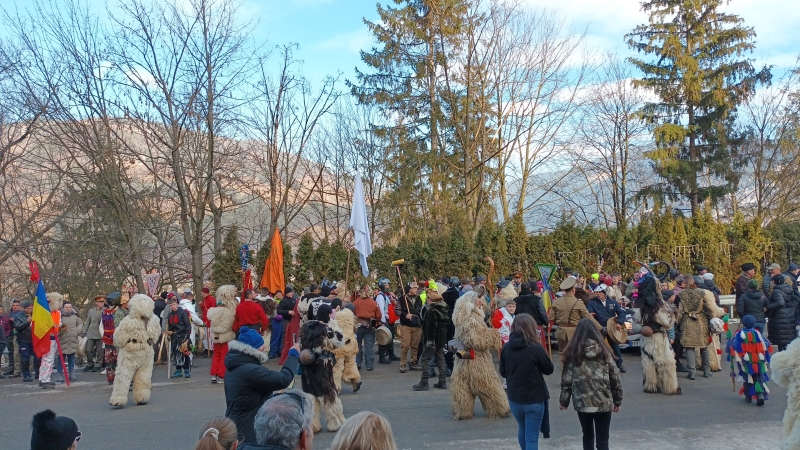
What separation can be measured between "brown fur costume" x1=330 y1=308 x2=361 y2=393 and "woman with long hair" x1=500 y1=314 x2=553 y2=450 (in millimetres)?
4084

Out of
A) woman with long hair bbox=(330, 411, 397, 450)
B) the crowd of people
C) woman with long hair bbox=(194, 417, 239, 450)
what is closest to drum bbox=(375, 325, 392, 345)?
the crowd of people

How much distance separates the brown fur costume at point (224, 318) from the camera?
43.3 feet

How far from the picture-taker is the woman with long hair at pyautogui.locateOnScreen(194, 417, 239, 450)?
13.2 ft

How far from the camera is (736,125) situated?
110 feet

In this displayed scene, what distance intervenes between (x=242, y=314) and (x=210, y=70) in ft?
39.1

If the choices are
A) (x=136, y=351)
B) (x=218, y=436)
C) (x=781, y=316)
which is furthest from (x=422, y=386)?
(x=218, y=436)

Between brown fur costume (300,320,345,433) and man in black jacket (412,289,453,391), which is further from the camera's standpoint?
man in black jacket (412,289,453,391)

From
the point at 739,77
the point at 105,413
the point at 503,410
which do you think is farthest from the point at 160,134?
the point at 739,77

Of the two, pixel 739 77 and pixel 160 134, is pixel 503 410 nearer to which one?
pixel 160 134

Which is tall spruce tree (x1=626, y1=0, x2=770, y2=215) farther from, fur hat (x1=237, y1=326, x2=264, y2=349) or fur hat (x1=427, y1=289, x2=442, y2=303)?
fur hat (x1=237, y1=326, x2=264, y2=349)

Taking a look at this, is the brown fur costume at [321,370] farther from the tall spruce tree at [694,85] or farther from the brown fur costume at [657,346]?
the tall spruce tree at [694,85]

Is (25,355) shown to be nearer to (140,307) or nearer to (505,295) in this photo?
(140,307)

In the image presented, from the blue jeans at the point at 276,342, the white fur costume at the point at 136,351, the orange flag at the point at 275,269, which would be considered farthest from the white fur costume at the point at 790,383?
the orange flag at the point at 275,269

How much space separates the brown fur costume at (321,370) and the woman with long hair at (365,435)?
16.8 feet
